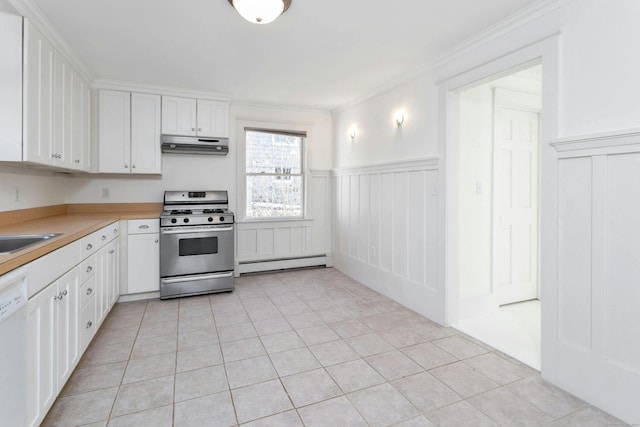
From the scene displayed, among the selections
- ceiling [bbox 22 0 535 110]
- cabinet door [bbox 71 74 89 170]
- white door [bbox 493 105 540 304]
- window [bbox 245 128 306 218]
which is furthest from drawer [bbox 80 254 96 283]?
white door [bbox 493 105 540 304]

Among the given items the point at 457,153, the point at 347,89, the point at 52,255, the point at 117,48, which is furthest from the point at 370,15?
the point at 52,255

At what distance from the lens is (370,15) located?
240 cm

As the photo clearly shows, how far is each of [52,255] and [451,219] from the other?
2.96m

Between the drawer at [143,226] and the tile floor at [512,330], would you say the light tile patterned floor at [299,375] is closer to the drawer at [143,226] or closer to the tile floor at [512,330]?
the tile floor at [512,330]

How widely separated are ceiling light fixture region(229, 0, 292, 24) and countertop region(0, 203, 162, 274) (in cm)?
179

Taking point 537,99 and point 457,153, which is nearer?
point 457,153

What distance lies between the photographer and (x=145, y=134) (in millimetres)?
3996

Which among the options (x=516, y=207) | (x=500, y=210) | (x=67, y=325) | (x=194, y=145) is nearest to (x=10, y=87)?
(x=67, y=325)

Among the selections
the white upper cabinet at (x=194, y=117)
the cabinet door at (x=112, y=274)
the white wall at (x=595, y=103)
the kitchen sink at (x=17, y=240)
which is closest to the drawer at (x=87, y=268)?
the kitchen sink at (x=17, y=240)

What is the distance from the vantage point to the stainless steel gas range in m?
3.74

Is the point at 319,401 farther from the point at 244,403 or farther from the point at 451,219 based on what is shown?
the point at 451,219

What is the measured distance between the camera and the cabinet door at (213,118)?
4250mm

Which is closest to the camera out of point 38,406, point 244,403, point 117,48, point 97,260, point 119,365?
point 38,406

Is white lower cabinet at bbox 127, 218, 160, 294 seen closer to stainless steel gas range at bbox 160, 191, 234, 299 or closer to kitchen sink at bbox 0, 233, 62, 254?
stainless steel gas range at bbox 160, 191, 234, 299
